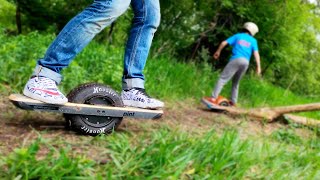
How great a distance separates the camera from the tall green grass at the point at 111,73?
17.4 feet

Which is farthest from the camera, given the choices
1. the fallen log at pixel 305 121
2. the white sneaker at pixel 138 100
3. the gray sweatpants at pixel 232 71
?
the gray sweatpants at pixel 232 71

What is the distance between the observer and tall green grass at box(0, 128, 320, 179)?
2.36 metres

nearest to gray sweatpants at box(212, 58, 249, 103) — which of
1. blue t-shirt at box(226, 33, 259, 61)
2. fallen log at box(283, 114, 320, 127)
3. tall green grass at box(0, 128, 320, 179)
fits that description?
blue t-shirt at box(226, 33, 259, 61)

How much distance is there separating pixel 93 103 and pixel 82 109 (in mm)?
184

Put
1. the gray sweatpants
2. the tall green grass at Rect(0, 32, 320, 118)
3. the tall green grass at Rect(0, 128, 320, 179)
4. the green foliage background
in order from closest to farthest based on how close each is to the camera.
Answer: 1. the tall green grass at Rect(0, 128, 320, 179)
2. the green foliage background
3. the tall green grass at Rect(0, 32, 320, 118)
4. the gray sweatpants

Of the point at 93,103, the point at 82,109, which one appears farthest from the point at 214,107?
the point at 82,109

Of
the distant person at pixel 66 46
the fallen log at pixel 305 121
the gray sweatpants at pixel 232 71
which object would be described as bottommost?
the fallen log at pixel 305 121

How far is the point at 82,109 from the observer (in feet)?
10.3

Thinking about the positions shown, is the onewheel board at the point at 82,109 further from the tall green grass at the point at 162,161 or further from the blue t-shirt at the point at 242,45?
the blue t-shirt at the point at 242,45

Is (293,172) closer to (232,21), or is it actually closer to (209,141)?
(209,141)

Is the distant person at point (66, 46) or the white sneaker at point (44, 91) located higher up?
the distant person at point (66, 46)

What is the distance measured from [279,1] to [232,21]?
1.32m

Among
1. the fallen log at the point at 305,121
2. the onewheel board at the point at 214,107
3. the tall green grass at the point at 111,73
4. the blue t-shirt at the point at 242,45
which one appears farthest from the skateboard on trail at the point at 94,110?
the blue t-shirt at the point at 242,45

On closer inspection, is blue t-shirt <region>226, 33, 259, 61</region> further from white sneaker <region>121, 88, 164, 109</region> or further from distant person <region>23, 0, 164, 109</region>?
distant person <region>23, 0, 164, 109</region>
